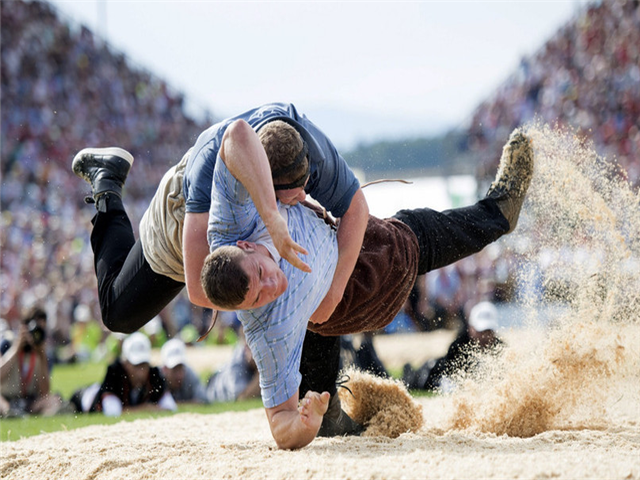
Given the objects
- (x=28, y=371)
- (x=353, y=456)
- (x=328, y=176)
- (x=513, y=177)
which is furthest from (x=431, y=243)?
(x=28, y=371)

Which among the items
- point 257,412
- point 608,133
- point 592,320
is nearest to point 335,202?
point 592,320

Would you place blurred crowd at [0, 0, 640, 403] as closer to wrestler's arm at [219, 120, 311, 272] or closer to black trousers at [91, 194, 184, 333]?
black trousers at [91, 194, 184, 333]

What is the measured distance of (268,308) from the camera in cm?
318

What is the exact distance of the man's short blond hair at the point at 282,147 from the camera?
317 cm

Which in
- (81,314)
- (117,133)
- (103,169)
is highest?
(117,133)

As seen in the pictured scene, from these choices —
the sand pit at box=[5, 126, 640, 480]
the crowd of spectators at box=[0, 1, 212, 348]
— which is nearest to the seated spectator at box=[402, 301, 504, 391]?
the sand pit at box=[5, 126, 640, 480]

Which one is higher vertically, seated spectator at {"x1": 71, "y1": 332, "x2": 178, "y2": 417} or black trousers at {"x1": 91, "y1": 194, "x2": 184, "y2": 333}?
black trousers at {"x1": 91, "y1": 194, "x2": 184, "y2": 333}

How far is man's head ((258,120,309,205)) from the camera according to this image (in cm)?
317

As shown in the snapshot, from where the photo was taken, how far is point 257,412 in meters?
6.35

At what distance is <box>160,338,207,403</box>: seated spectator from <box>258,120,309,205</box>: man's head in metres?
5.19

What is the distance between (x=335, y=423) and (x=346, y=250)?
46.0 inches

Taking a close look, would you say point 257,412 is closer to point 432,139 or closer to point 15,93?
point 432,139

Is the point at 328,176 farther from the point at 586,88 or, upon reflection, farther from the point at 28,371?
the point at 586,88

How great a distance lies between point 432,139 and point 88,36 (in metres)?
12.1
